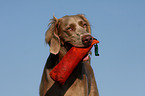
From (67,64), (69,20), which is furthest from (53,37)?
(67,64)

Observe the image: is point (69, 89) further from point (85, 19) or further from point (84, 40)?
point (85, 19)

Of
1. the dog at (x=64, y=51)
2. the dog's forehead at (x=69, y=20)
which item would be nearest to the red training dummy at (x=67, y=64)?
the dog at (x=64, y=51)

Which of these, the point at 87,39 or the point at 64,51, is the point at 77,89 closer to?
the point at 64,51

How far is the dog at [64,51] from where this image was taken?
28.7 ft

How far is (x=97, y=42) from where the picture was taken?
8812 mm

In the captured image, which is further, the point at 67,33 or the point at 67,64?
the point at 67,33

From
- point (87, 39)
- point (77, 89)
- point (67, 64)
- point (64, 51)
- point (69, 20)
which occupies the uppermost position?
point (69, 20)

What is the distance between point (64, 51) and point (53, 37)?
481 mm

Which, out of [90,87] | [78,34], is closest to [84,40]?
[78,34]

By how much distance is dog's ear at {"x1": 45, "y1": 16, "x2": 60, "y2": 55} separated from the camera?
8742mm

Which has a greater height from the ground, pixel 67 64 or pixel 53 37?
pixel 53 37

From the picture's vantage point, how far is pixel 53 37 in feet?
29.2

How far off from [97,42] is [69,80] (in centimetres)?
126

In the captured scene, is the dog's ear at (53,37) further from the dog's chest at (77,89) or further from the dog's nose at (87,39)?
the dog's chest at (77,89)
